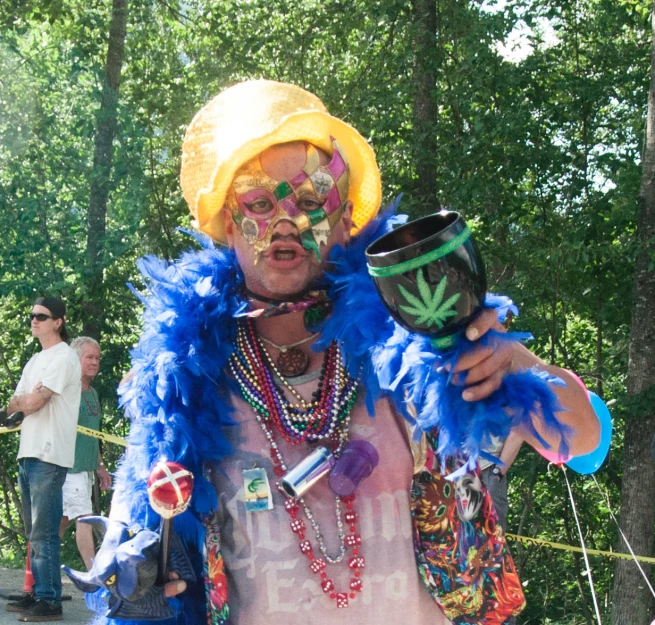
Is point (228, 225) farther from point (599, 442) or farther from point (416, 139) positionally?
point (416, 139)

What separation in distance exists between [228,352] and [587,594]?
9.18 metres

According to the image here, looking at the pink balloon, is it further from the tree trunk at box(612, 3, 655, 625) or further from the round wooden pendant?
the tree trunk at box(612, 3, 655, 625)

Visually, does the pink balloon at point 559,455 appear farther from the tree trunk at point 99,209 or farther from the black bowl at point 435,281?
the tree trunk at point 99,209

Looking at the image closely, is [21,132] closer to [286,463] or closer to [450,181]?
[450,181]

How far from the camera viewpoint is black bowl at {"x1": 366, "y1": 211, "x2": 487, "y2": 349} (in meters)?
1.51

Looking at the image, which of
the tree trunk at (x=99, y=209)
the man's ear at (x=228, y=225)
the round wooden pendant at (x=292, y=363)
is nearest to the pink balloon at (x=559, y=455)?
the round wooden pendant at (x=292, y=363)

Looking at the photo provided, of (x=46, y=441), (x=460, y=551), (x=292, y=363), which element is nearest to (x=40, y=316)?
(x=46, y=441)

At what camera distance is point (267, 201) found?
2166 mm

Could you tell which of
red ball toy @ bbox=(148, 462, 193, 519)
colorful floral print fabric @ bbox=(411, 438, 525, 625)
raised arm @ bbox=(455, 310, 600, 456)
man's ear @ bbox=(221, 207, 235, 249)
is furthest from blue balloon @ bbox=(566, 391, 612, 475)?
man's ear @ bbox=(221, 207, 235, 249)

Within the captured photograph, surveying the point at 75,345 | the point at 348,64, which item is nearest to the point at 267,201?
the point at 75,345

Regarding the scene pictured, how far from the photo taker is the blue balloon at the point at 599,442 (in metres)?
1.87

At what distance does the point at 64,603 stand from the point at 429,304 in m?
5.50

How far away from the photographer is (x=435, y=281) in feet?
4.95

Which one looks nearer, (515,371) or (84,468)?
(515,371)
